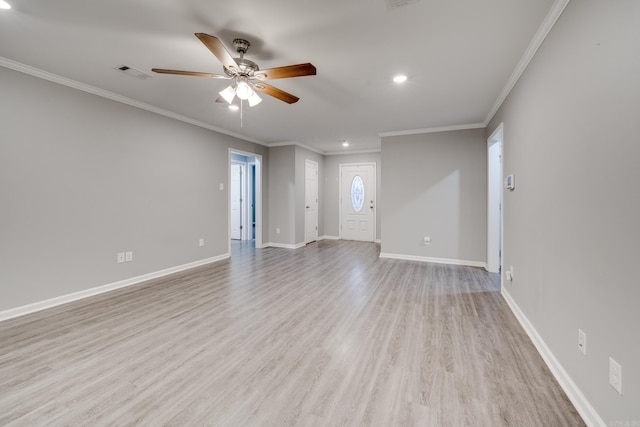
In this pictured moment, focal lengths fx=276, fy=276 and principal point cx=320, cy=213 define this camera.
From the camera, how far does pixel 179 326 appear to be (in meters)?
2.62

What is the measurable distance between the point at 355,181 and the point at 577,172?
20.4 feet

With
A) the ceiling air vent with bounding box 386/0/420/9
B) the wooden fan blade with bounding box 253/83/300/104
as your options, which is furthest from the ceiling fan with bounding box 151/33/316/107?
the ceiling air vent with bounding box 386/0/420/9

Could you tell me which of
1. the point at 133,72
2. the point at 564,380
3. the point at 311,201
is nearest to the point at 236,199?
the point at 311,201

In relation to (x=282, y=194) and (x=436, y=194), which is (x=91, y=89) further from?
(x=436, y=194)

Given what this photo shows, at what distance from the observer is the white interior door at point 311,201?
7.26m

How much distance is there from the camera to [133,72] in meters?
2.94

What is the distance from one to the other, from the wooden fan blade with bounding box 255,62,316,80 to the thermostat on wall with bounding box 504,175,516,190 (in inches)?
94.3

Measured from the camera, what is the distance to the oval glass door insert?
7.76 metres

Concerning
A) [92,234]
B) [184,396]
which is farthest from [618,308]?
[92,234]

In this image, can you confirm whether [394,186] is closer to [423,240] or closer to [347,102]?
[423,240]

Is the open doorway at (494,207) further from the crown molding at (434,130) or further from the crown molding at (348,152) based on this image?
the crown molding at (348,152)

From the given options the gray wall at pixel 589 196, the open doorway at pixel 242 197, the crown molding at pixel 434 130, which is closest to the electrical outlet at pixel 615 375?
the gray wall at pixel 589 196

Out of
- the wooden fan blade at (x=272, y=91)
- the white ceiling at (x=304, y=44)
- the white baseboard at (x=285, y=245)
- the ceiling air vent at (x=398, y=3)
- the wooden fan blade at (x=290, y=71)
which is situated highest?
the white ceiling at (x=304, y=44)

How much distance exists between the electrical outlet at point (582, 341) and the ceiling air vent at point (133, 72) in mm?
4272
